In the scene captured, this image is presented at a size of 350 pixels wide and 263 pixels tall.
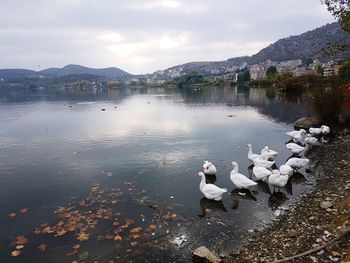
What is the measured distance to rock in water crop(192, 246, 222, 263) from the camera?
883 centimetres

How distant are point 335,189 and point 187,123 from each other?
25.5 metres

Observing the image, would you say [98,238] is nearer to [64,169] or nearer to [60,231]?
[60,231]

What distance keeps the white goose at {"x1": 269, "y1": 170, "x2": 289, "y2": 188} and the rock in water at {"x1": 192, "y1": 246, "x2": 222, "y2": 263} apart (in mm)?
6565

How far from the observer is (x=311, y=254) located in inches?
320

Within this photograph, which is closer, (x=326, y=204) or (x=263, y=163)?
(x=326, y=204)

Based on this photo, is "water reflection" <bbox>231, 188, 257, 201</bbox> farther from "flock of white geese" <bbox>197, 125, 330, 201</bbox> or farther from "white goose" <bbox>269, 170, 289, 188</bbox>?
"white goose" <bbox>269, 170, 289, 188</bbox>

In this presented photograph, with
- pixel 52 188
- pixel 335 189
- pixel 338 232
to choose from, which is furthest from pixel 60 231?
pixel 335 189

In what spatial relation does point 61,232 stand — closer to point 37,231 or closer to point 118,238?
point 37,231

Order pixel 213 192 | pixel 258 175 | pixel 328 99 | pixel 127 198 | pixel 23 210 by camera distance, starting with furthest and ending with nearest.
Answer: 1. pixel 328 99
2. pixel 258 175
3. pixel 127 198
4. pixel 213 192
5. pixel 23 210

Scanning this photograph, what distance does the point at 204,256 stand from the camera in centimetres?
899

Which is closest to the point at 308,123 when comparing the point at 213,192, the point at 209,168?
the point at 209,168

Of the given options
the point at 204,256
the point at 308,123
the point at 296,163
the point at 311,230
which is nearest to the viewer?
the point at 204,256

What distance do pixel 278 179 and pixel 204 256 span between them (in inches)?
271

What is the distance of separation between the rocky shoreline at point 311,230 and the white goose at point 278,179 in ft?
3.52
